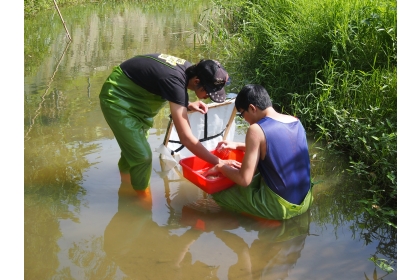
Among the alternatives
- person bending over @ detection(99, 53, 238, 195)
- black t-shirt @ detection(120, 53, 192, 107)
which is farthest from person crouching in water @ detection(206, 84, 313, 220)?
black t-shirt @ detection(120, 53, 192, 107)

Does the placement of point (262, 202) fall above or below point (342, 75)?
below

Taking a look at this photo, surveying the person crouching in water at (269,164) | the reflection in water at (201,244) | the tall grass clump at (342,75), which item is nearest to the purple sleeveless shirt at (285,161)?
the person crouching in water at (269,164)

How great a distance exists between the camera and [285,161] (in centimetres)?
359

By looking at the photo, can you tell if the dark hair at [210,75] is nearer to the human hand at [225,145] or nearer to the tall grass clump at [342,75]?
the human hand at [225,145]

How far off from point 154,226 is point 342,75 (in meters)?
2.78

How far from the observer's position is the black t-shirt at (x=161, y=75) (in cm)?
369

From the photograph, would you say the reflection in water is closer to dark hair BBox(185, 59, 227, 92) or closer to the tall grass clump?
the tall grass clump

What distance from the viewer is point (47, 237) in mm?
3750

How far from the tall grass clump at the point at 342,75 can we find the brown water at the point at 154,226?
0.89ft

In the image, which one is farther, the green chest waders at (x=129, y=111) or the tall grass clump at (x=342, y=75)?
the tall grass clump at (x=342, y=75)

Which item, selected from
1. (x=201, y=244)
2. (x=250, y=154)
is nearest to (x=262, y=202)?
(x=250, y=154)

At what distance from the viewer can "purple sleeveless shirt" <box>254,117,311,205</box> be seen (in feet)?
11.6

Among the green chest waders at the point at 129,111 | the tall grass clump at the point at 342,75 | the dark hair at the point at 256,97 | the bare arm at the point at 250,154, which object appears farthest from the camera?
the tall grass clump at the point at 342,75

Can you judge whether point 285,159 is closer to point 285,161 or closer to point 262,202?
point 285,161
